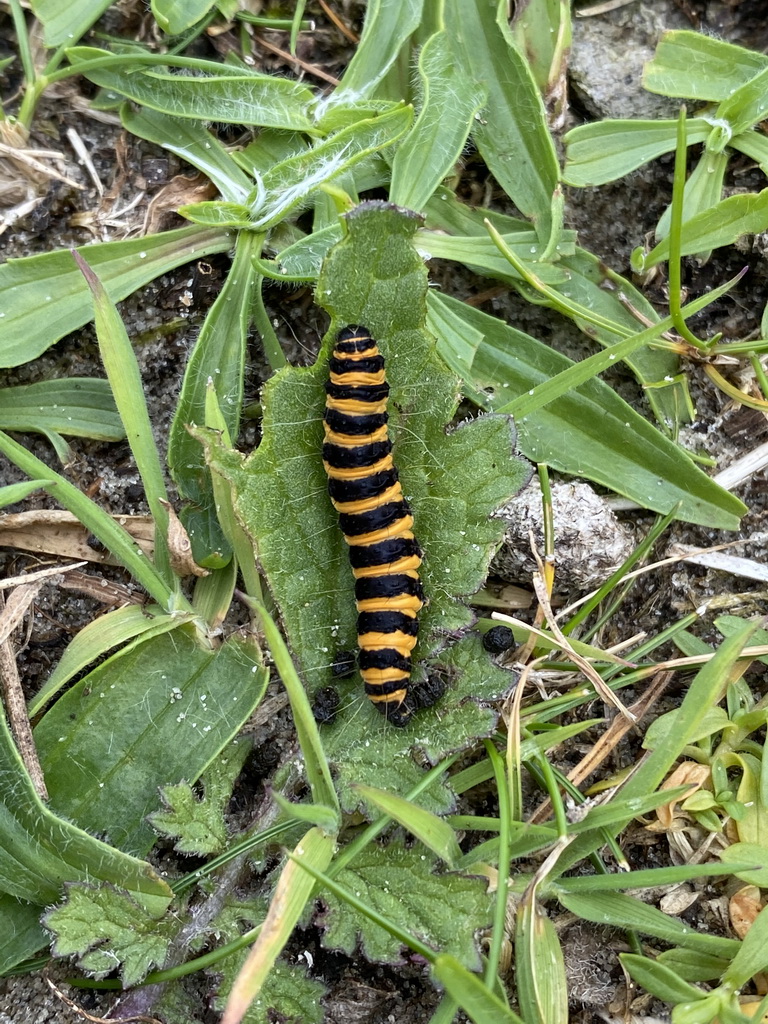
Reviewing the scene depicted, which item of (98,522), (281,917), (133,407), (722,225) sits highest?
(722,225)

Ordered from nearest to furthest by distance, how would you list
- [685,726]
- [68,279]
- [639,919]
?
[685,726], [639,919], [68,279]

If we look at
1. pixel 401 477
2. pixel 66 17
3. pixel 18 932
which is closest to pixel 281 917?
pixel 18 932

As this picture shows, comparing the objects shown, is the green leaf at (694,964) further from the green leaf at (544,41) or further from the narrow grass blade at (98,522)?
the green leaf at (544,41)

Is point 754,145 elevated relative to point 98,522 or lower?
elevated

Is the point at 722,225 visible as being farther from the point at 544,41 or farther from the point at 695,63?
the point at 544,41

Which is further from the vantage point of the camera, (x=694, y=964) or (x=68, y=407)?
(x=68, y=407)

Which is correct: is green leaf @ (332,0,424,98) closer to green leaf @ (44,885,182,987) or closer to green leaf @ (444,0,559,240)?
green leaf @ (444,0,559,240)

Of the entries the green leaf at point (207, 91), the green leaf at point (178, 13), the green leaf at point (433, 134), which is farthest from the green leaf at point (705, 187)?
the green leaf at point (178, 13)

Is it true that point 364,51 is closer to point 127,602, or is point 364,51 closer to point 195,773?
point 127,602
